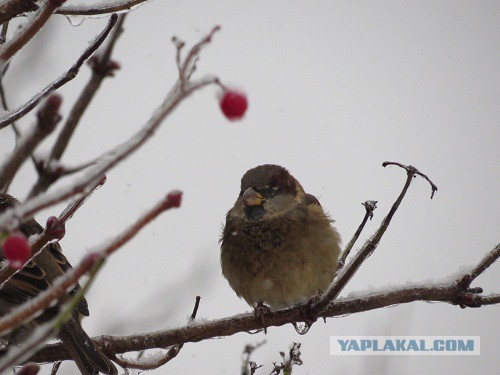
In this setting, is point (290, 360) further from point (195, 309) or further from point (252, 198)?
point (252, 198)

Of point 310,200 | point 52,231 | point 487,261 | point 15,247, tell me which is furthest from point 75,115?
point 310,200

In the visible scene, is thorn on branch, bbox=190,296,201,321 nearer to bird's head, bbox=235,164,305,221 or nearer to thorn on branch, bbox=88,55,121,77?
bird's head, bbox=235,164,305,221

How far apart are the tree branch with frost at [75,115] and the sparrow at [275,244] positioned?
3100 mm

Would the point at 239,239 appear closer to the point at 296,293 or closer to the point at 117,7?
the point at 296,293

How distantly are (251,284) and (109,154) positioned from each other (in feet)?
11.2

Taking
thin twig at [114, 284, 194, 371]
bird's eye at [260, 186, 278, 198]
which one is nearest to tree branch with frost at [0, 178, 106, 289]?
thin twig at [114, 284, 194, 371]

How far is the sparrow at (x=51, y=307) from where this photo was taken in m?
2.89

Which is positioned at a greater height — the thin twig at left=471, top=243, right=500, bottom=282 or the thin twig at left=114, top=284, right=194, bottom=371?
the thin twig at left=471, top=243, right=500, bottom=282

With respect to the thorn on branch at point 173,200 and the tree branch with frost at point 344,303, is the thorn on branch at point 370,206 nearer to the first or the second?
the tree branch with frost at point 344,303

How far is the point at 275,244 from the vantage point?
4.30 m

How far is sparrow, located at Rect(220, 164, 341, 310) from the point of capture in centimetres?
415

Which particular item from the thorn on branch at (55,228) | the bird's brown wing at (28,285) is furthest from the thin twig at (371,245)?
the thorn on branch at (55,228)

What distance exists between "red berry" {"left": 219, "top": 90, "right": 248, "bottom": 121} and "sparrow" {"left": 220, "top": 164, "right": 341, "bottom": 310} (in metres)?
3.00

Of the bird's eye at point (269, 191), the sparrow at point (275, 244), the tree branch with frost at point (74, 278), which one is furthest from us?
the bird's eye at point (269, 191)
